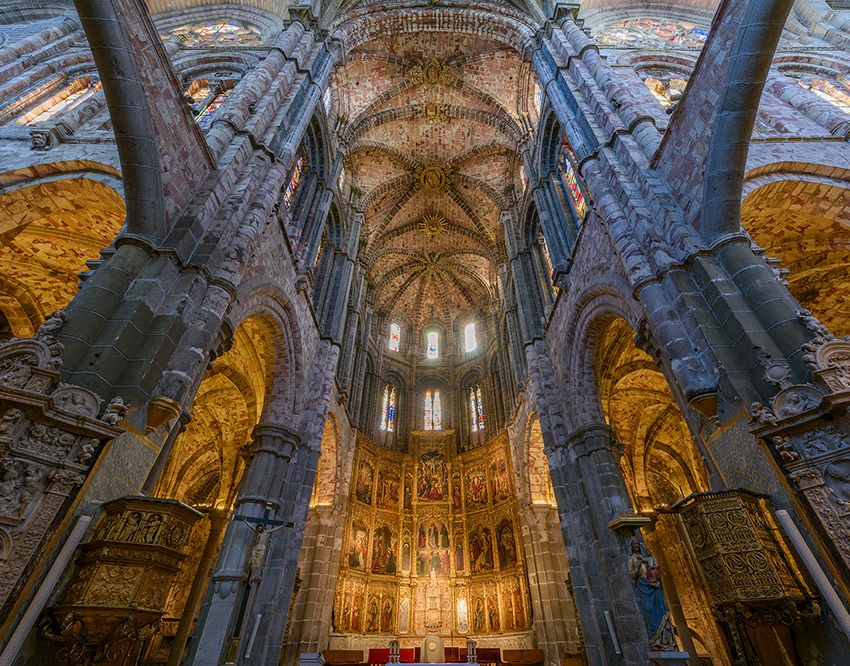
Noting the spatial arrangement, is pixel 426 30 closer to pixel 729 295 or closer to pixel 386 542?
pixel 729 295

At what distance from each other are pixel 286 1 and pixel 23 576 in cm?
1949

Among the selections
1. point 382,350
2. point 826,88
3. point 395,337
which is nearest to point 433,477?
point 382,350

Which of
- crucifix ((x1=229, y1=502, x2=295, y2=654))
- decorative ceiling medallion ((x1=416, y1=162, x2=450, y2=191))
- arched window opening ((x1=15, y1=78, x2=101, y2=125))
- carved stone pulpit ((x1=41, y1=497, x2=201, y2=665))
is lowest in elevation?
carved stone pulpit ((x1=41, y1=497, x2=201, y2=665))

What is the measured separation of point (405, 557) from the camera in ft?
58.5

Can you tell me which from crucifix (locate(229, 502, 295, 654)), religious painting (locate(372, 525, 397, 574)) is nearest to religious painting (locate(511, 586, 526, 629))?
religious painting (locate(372, 525, 397, 574))

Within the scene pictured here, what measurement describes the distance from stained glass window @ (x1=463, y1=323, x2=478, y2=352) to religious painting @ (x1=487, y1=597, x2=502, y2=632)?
12226 millimetres

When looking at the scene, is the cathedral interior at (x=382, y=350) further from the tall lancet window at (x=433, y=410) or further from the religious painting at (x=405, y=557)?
the tall lancet window at (x=433, y=410)

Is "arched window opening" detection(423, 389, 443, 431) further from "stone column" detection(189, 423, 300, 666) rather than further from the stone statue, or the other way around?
the stone statue

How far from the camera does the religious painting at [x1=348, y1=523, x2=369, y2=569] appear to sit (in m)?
16.2

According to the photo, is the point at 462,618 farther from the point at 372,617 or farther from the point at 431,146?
the point at 431,146

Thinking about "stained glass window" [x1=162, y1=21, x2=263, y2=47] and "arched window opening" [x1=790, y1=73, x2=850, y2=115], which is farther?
"stained glass window" [x1=162, y1=21, x2=263, y2=47]

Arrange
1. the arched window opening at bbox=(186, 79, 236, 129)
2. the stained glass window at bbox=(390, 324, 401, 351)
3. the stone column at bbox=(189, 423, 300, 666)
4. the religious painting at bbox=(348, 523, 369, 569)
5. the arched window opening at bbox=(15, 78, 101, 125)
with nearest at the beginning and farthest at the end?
1. the stone column at bbox=(189, 423, 300, 666)
2. the arched window opening at bbox=(15, 78, 101, 125)
3. the arched window opening at bbox=(186, 79, 236, 129)
4. the religious painting at bbox=(348, 523, 369, 569)
5. the stained glass window at bbox=(390, 324, 401, 351)

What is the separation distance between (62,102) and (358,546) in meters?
16.4

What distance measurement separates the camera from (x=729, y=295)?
218 inches
